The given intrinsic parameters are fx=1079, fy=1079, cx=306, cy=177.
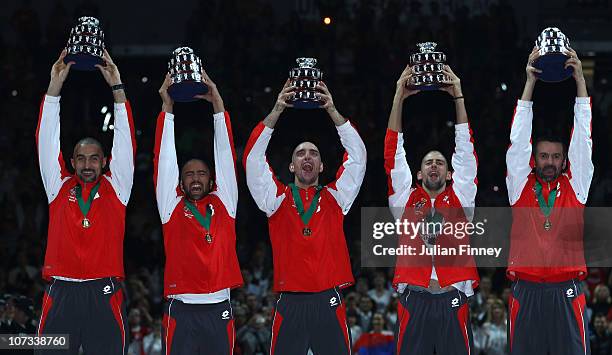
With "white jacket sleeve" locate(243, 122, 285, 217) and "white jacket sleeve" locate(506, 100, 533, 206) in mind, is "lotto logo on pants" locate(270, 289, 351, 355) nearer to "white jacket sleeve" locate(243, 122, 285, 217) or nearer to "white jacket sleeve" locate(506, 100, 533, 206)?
"white jacket sleeve" locate(243, 122, 285, 217)

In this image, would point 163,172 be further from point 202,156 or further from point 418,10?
point 418,10

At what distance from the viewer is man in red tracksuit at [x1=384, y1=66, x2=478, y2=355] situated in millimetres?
8453

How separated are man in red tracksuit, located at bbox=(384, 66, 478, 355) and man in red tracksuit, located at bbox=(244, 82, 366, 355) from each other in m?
0.40

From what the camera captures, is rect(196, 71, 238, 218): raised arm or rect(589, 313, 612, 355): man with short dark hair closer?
rect(196, 71, 238, 218): raised arm

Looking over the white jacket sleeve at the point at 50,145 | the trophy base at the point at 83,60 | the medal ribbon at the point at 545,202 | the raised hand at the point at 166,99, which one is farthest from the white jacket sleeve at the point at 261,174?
the medal ribbon at the point at 545,202

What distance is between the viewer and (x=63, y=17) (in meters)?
16.3

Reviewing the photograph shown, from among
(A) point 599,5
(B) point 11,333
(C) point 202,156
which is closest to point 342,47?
(C) point 202,156

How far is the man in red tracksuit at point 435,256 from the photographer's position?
27.7ft

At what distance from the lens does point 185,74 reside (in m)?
8.60

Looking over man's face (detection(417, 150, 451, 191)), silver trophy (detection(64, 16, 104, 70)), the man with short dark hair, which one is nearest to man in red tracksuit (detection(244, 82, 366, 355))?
man's face (detection(417, 150, 451, 191))

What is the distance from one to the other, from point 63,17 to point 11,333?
6293 millimetres

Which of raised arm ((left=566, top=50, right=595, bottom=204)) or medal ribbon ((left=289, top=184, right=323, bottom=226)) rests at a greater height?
raised arm ((left=566, top=50, right=595, bottom=204))

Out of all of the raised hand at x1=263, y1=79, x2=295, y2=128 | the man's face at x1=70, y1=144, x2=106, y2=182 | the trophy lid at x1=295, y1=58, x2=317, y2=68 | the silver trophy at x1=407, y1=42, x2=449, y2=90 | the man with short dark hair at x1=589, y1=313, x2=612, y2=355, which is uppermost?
the trophy lid at x1=295, y1=58, x2=317, y2=68

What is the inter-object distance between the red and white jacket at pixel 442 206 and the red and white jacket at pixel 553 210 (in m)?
0.34
